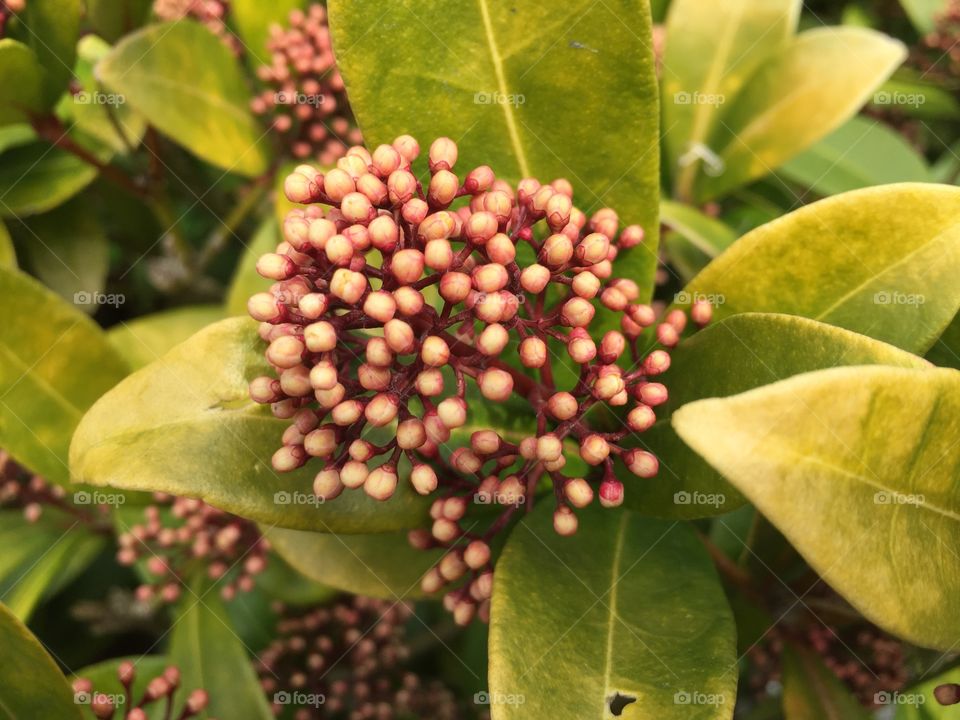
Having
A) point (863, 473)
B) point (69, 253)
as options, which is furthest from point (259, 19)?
point (863, 473)

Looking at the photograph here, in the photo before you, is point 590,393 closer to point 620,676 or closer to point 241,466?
point 620,676

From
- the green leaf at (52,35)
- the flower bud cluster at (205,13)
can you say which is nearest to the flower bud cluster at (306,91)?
the flower bud cluster at (205,13)

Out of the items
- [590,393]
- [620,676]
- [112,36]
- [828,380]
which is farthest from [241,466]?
[112,36]

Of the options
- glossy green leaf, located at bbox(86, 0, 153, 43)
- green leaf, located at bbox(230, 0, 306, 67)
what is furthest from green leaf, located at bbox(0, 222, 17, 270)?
green leaf, located at bbox(230, 0, 306, 67)

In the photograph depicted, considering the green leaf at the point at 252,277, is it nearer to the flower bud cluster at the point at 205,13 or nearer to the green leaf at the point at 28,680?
the flower bud cluster at the point at 205,13

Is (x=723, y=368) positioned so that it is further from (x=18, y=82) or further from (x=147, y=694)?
(x=18, y=82)
